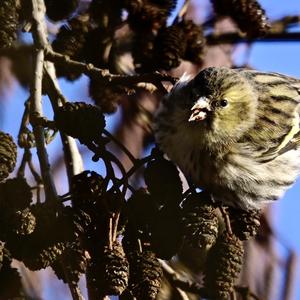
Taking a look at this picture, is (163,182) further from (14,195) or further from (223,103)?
(223,103)

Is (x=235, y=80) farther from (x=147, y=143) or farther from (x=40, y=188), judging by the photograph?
(x=40, y=188)

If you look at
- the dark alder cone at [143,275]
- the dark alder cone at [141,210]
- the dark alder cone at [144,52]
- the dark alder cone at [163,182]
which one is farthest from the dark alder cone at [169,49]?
the dark alder cone at [143,275]

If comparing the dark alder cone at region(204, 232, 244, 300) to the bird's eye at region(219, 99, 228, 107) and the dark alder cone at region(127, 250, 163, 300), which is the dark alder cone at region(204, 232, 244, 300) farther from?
the bird's eye at region(219, 99, 228, 107)

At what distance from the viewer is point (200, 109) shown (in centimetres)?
163

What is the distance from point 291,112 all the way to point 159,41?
0.51 m

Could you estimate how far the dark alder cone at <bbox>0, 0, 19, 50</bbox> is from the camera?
4.11 feet

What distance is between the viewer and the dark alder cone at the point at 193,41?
164 centimetres

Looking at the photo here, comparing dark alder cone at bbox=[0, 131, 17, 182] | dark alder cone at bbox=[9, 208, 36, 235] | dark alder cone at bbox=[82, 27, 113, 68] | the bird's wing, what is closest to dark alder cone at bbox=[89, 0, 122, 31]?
dark alder cone at bbox=[82, 27, 113, 68]

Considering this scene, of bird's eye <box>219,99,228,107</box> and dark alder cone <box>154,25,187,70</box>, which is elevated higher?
dark alder cone <box>154,25,187,70</box>

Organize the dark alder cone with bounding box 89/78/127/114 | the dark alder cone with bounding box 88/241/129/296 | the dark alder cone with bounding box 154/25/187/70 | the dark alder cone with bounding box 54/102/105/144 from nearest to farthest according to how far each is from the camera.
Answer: the dark alder cone with bounding box 88/241/129/296 < the dark alder cone with bounding box 54/102/105/144 < the dark alder cone with bounding box 154/25/187/70 < the dark alder cone with bounding box 89/78/127/114

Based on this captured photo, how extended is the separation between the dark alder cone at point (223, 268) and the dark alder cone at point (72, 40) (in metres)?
0.51

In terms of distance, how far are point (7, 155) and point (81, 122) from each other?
126mm

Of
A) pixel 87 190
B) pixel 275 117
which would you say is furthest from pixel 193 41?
pixel 87 190

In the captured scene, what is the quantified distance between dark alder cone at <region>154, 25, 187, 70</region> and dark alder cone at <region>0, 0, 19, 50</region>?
0.37m
